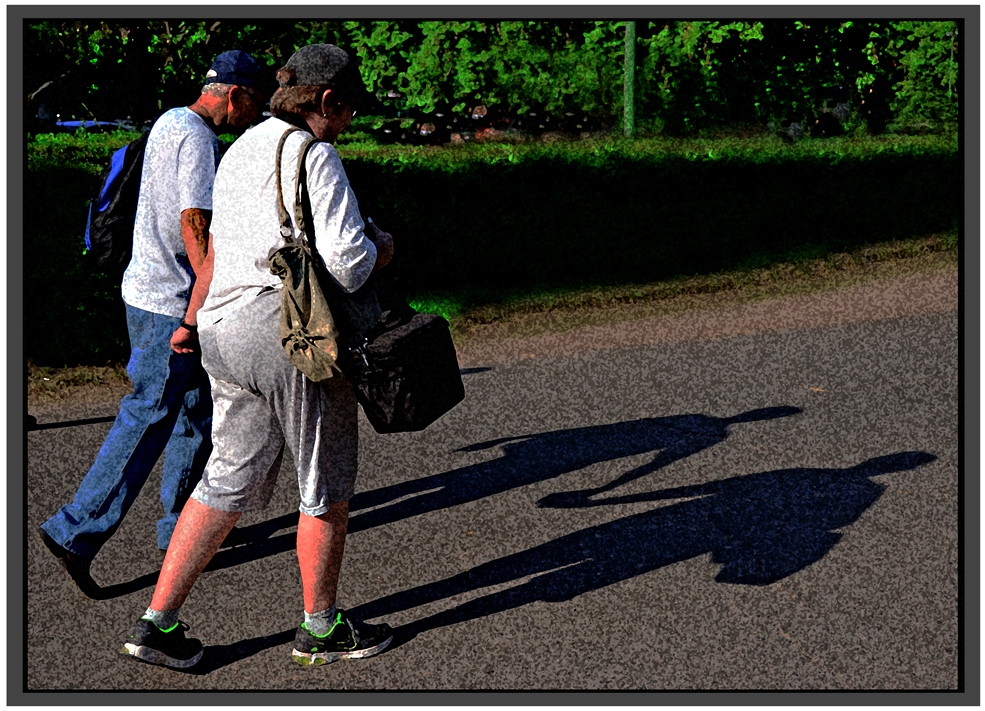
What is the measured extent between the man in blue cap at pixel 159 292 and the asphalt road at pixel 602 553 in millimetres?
296

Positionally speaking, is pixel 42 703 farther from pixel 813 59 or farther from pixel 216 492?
pixel 813 59

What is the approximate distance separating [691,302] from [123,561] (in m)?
6.63

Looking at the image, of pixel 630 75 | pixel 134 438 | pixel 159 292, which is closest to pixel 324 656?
pixel 134 438

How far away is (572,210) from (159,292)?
7030 millimetres

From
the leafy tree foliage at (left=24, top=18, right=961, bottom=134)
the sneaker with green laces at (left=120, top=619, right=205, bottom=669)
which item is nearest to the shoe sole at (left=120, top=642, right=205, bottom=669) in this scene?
the sneaker with green laces at (left=120, top=619, right=205, bottom=669)

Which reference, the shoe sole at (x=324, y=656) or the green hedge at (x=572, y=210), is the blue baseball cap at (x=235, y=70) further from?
the green hedge at (x=572, y=210)

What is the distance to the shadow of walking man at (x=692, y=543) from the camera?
13.8 ft

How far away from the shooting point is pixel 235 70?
13.8 ft

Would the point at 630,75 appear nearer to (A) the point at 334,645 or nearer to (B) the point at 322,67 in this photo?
(B) the point at 322,67

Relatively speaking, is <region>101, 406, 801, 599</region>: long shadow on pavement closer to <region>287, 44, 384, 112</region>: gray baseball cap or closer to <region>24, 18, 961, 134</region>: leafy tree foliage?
<region>287, 44, 384, 112</region>: gray baseball cap

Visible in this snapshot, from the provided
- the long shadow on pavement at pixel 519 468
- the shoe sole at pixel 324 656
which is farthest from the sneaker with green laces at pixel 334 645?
the long shadow on pavement at pixel 519 468

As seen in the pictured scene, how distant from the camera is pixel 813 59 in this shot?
16.9 metres

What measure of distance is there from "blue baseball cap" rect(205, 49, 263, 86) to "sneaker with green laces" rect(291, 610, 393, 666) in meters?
1.85

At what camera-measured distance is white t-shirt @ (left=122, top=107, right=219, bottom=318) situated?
411 cm
